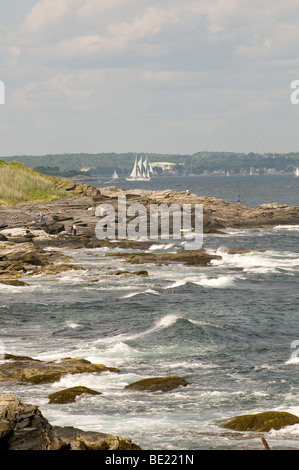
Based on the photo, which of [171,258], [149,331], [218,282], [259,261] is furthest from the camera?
[259,261]

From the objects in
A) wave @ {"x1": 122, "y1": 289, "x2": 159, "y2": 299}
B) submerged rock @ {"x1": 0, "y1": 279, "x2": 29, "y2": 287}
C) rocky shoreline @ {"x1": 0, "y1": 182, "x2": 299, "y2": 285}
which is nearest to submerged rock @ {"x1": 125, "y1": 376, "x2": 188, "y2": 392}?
wave @ {"x1": 122, "y1": 289, "x2": 159, "y2": 299}

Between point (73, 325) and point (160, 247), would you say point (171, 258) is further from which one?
point (73, 325)

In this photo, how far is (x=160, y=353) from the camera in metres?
35.2

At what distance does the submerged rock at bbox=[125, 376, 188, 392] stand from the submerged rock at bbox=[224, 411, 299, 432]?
4933 millimetres

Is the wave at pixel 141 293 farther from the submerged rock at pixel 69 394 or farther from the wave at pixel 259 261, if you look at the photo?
the submerged rock at pixel 69 394

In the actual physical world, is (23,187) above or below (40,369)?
above

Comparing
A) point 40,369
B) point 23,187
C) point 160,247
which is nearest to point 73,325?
point 40,369

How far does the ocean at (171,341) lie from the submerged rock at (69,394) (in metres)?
0.40

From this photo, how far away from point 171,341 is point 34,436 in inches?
811

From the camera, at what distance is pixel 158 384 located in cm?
2895

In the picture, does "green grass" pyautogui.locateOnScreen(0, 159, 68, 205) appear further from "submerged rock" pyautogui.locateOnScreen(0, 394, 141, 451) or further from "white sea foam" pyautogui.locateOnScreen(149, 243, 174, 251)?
"submerged rock" pyautogui.locateOnScreen(0, 394, 141, 451)

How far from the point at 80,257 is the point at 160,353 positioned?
1392 inches

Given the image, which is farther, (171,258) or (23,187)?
(23,187)

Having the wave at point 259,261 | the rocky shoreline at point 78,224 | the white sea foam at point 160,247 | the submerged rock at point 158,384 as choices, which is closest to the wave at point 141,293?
the rocky shoreline at point 78,224
